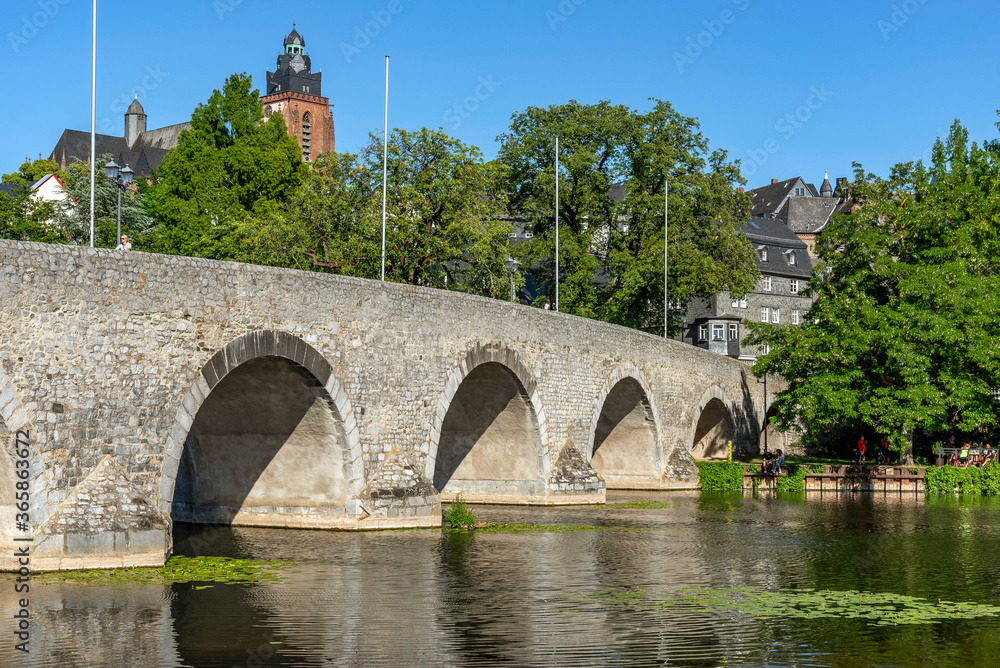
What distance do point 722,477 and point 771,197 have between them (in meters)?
58.9

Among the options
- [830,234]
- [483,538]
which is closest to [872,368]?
[830,234]

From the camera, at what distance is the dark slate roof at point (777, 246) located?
71.6 m

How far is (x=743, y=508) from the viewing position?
96.8 feet

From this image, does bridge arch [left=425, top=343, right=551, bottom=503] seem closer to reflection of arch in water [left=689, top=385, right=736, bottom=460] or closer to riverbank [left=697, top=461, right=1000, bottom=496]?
riverbank [left=697, top=461, right=1000, bottom=496]

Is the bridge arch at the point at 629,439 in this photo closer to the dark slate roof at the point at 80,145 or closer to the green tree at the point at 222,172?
the green tree at the point at 222,172

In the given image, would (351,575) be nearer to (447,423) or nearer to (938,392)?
(447,423)

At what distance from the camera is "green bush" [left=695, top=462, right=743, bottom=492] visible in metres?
37.3

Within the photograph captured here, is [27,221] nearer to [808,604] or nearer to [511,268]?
[511,268]

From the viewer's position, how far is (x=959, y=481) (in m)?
35.9

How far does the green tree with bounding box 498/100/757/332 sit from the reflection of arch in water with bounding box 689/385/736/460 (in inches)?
195

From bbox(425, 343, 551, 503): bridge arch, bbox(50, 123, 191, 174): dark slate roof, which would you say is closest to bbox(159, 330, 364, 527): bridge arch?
bbox(425, 343, 551, 503): bridge arch

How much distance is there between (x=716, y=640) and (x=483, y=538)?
382 inches

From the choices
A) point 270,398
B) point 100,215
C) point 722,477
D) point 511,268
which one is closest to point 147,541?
point 270,398

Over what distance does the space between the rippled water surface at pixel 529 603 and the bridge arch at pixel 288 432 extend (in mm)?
775
